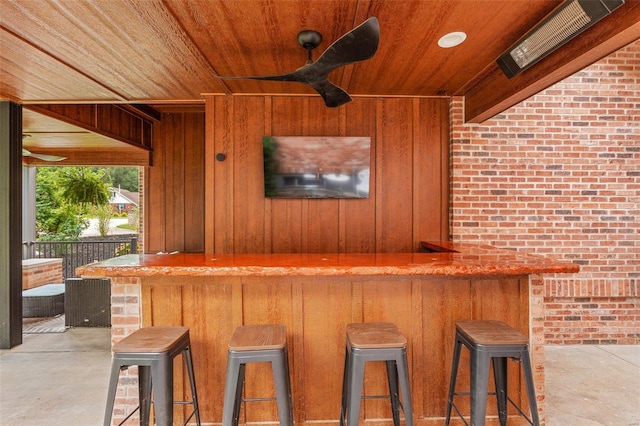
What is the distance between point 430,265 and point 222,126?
8.69ft

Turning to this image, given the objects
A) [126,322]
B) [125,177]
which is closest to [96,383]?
[126,322]

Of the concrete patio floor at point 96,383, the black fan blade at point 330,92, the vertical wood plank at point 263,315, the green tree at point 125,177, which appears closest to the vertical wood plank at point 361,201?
the black fan blade at point 330,92

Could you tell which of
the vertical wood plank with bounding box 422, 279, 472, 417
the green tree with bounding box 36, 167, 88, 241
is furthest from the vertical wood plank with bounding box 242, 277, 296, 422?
the green tree with bounding box 36, 167, 88, 241

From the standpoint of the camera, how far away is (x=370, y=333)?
1810 mm

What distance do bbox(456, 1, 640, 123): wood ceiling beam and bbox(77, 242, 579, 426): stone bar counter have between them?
1262 mm

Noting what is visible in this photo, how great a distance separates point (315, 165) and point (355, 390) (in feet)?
7.43

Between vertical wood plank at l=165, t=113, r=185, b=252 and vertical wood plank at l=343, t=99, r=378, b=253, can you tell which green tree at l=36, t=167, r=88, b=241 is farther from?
vertical wood plank at l=343, t=99, r=378, b=253

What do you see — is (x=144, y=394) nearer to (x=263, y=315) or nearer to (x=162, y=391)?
(x=162, y=391)

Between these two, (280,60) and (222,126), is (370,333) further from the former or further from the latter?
(222,126)

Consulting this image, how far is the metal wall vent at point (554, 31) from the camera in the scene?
5.86 feet

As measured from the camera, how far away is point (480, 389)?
172 cm

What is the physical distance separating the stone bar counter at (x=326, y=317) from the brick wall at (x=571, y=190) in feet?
4.44

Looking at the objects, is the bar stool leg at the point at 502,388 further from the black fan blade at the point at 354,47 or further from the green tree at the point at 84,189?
the green tree at the point at 84,189

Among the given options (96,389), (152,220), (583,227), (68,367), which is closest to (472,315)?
(583,227)
